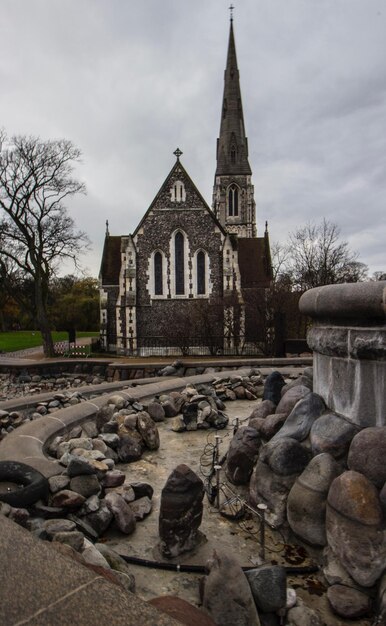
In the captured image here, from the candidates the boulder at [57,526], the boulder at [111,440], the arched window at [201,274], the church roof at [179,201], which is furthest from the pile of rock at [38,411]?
the church roof at [179,201]

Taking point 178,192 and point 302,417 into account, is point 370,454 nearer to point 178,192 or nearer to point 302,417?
point 302,417

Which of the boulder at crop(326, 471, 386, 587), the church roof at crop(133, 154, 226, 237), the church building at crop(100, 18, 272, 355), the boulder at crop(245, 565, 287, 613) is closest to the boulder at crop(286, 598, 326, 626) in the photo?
the boulder at crop(245, 565, 287, 613)

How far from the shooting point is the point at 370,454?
3117 mm

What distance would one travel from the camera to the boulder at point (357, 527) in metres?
2.75

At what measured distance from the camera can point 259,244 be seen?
30.7 meters

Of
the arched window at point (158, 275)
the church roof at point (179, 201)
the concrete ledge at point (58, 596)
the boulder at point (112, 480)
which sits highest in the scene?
the church roof at point (179, 201)

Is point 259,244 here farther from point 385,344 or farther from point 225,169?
point 385,344

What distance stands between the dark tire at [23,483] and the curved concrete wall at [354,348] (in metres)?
2.63

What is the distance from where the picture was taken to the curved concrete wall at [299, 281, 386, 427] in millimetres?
3361

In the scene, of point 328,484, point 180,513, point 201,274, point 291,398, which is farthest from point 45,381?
point 201,274

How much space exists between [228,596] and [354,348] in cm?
214

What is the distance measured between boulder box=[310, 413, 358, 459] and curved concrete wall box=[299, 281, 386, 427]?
11cm

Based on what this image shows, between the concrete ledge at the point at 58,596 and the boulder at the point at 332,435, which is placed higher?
the concrete ledge at the point at 58,596

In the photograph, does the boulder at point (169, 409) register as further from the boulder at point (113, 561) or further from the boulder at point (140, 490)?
the boulder at point (113, 561)
